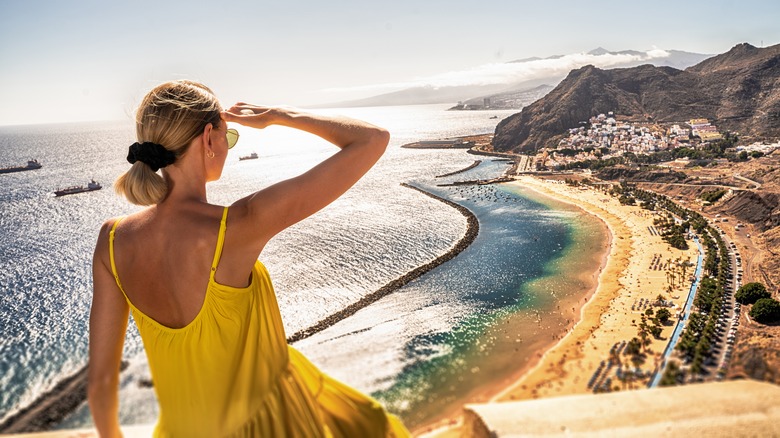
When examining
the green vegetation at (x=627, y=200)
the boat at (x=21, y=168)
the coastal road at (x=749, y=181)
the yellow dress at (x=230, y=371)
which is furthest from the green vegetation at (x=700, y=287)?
the boat at (x=21, y=168)

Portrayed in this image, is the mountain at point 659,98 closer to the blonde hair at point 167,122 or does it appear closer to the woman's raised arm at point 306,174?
the woman's raised arm at point 306,174

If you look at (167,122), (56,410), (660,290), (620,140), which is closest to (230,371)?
(167,122)

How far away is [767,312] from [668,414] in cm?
2164

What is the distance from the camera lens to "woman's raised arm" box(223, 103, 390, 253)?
121cm

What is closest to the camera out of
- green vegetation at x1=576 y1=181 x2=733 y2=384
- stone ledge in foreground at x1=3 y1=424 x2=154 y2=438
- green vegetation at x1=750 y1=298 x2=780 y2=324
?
stone ledge in foreground at x1=3 y1=424 x2=154 y2=438

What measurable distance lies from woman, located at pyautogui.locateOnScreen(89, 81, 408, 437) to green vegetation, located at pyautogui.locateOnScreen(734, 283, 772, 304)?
25538mm

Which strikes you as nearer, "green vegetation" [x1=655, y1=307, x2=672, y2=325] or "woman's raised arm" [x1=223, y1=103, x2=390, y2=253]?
"woman's raised arm" [x1=223, y1=103, x2=390, y2=253]

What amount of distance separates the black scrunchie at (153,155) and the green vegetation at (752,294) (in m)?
26.0

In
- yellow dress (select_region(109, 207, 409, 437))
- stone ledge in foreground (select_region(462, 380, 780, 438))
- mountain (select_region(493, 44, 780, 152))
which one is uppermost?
mountain (select_region(493, 44, 780, 152))

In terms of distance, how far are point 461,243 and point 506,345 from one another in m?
14.9

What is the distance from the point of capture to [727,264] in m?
26.2

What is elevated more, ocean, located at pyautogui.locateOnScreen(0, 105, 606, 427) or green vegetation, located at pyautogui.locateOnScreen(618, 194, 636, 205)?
green vegetation, located at pyautogui.locateOnScreen(618, 194, 636, 205)

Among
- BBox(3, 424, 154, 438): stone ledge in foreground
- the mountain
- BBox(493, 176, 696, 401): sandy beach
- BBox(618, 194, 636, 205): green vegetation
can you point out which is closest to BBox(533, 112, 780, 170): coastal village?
the mountain

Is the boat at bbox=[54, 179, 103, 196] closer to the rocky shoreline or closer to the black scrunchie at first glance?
the rocky shoreline
